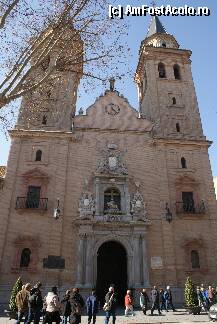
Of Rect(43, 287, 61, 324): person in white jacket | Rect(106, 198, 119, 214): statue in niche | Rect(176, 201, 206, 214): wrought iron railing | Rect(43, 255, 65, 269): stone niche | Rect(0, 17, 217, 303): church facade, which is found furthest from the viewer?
Rect(176, 201, 206, 214): wrought iron railing

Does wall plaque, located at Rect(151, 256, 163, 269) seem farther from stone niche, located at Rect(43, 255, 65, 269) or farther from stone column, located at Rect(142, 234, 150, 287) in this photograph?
stone niche, located at Rect(43, 255, 65, 269)

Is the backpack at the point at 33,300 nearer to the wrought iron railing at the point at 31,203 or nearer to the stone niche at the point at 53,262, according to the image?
the stone niche at the point at 53,262

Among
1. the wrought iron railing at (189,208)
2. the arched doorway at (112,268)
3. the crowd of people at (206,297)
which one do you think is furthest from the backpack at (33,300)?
the wrought iron railing at (189,208)

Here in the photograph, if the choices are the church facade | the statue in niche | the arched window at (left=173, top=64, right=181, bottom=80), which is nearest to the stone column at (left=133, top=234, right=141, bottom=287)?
the church facade

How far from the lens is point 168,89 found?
2717cm

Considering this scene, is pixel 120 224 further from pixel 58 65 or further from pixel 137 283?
pixel 58 65

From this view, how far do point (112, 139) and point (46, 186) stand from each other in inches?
234

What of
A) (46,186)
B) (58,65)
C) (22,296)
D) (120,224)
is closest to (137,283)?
(120,224)

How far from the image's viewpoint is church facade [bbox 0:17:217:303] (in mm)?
18688

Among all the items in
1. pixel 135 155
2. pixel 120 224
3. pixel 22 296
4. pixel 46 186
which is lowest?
pixel 22 296

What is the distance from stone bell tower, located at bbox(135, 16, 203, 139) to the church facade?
0.15 metres

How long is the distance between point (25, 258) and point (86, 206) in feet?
15.3

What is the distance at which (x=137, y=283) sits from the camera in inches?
720

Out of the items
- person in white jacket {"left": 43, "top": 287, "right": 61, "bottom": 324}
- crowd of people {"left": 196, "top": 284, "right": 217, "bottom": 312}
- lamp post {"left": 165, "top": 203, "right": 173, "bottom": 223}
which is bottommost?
person in white jacket {"left": 43, "top": 287, "right": 61, "bottom": 324}
